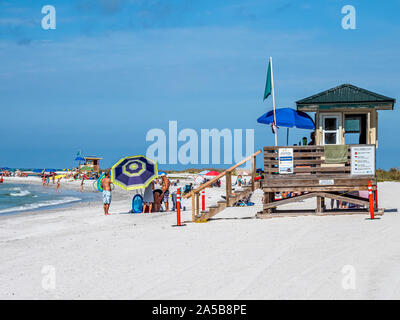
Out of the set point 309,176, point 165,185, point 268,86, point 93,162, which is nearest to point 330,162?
point 309,176

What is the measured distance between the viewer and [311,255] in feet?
35.7

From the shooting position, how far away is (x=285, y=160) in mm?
17359

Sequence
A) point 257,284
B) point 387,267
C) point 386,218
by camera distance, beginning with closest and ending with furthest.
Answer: point 257,284 → point 387,267 → point 386,218

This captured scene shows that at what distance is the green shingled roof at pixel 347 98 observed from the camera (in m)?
17.5

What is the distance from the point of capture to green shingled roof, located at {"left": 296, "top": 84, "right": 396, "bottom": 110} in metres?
17.5

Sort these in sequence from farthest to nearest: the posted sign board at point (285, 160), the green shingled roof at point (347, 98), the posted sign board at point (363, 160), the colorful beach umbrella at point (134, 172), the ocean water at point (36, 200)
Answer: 1. the ocean water at point (36, 200)
2. the colorful beach umbrella at point (134, 172)
3. the green shingled roof at point (347, 98)
4. the posted sign board at point (363, 160)
5. the posted sign board at point (285, 160)

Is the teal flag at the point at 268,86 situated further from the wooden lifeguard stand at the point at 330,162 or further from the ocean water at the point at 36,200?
the ocean water at the point at 36,200

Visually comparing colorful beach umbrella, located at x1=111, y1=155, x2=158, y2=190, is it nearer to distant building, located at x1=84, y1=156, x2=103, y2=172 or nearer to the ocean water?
the ocean water

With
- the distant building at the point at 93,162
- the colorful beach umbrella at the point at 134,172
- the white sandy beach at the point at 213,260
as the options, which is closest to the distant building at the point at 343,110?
the white sandy beach at the point at 213,260

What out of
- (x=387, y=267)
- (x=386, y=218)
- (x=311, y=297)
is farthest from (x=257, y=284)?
(x=386, y=218)

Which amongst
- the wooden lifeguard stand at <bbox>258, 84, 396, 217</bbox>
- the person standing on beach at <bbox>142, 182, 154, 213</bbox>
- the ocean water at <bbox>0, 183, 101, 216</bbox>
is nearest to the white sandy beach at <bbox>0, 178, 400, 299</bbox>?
the wooden lifeguard stand at <bbox>258, 84, 396, 217</bbox>

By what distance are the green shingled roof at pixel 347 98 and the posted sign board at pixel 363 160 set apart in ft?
4.97
